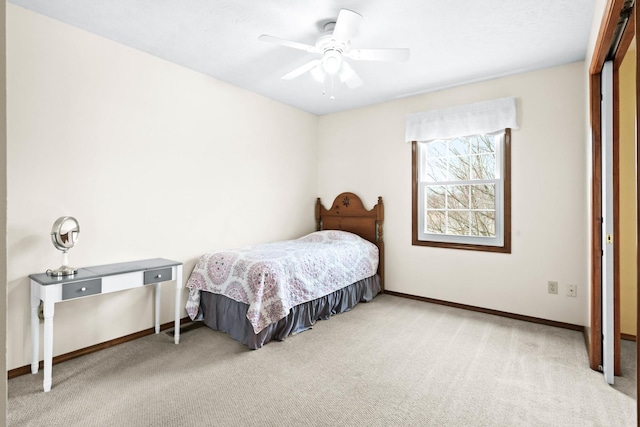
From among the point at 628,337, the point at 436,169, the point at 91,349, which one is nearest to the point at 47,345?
the point at 91,349

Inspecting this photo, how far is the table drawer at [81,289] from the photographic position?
2.19m

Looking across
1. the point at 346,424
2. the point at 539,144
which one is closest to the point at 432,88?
the point at 539,144

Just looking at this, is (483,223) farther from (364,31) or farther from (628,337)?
(364,31)

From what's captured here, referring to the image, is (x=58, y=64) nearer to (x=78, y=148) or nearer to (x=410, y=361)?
(x=78, y=148)

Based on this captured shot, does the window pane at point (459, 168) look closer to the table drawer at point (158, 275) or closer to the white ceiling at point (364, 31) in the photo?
the white ceiling at point (364, 31)

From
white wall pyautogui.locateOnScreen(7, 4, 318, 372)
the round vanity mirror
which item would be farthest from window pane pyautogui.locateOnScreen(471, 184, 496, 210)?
the round vanity mirror

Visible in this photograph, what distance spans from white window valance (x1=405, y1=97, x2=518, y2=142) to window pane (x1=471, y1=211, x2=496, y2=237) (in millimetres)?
883

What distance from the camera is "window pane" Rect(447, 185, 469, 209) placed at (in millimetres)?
3822

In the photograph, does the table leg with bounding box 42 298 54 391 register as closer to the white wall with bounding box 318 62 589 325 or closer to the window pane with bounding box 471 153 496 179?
the white wall with bounding box 318 62 589 325

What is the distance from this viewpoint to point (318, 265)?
3.29m

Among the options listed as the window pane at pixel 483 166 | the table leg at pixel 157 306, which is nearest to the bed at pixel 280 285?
the table leg at pixel 157 306

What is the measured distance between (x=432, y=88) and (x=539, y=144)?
1.27 meters

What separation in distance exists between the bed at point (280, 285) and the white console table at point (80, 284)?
408 mm

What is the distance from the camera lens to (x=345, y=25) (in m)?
2.22
